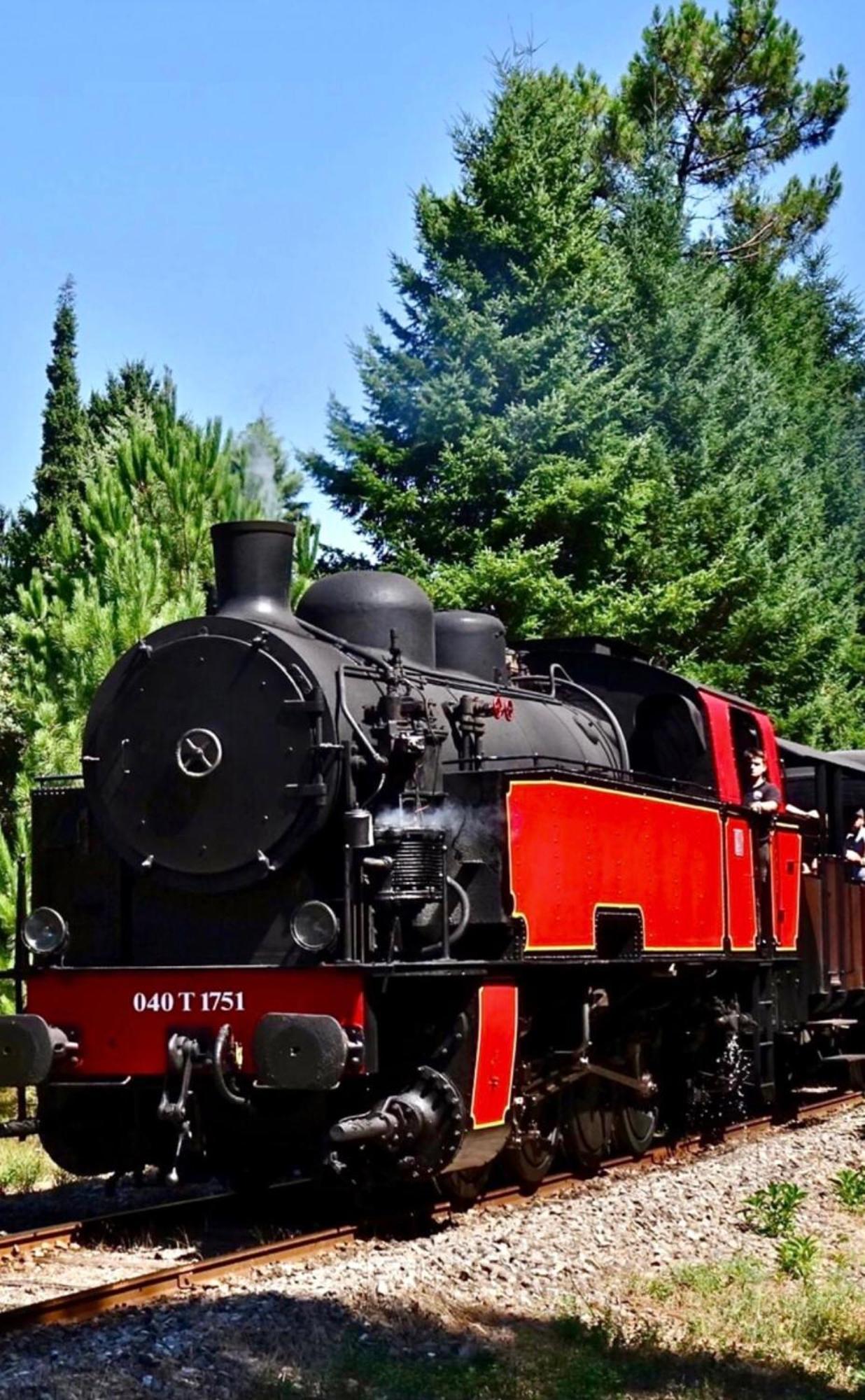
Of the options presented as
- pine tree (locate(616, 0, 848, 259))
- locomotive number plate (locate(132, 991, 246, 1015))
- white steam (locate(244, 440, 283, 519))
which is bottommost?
locomotive number plate (locate(132, 991, 246, 1015))

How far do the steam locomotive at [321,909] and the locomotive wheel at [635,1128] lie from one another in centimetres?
63

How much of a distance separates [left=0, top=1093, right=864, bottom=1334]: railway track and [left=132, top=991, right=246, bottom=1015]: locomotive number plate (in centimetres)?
106

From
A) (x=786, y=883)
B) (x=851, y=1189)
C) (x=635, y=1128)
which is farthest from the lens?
(x=786, y=883)

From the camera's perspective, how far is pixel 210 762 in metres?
8.51

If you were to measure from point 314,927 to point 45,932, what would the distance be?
1.56 m

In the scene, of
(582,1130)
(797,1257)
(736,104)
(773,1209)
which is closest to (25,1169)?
(582,1130)

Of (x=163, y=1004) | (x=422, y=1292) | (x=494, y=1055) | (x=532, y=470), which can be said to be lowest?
(x=422, y=1292)

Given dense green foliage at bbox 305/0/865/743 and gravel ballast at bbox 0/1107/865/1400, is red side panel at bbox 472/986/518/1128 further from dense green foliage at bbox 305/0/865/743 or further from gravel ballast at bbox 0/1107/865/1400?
dense green foliage at bbox 305/0/865/743

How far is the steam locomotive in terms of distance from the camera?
317 inches

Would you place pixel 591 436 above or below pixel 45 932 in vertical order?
above

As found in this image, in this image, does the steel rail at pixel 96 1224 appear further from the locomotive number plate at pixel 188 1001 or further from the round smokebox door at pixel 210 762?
the round smokebox door at pixel 210 762

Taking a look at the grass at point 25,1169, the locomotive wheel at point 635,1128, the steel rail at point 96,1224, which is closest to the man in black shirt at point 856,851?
the locomotive wheel at point 635,1128

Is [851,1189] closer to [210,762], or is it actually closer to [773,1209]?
[773,1209]

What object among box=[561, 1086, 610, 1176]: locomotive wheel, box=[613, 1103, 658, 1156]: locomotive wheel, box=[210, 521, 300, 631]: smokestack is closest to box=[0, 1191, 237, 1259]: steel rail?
box=[561, 1086, 610, 1176]: locomotive wheel
